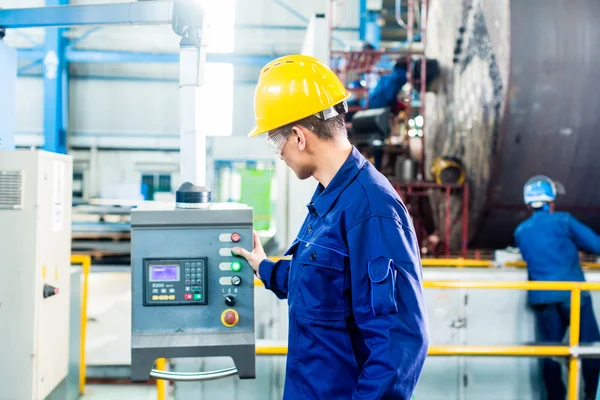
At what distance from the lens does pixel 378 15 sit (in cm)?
1523

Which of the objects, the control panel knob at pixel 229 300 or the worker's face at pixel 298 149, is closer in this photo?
the worker's face at pixel 298 149

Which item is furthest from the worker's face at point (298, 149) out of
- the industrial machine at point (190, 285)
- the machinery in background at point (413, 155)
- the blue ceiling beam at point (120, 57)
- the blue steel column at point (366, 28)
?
the blue steel column at point (366, 28)

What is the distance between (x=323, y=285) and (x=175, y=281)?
870 mm

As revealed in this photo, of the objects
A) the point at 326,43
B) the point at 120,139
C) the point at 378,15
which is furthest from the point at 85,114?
the point at 326,43

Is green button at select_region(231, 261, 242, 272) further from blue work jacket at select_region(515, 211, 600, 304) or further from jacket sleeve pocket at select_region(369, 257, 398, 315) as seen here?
blue work jacket at select_region(515, 211, 600, 304)

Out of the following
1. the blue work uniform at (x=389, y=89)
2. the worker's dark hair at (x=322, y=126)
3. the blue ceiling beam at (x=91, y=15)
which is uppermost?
the blue work uniform at (x=389, y=89)

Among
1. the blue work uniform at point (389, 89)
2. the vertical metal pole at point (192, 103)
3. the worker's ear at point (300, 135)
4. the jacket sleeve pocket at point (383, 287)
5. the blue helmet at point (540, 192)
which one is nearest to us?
the jacket sleeve pocket at point (383, 287)

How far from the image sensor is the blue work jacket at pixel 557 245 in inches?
164

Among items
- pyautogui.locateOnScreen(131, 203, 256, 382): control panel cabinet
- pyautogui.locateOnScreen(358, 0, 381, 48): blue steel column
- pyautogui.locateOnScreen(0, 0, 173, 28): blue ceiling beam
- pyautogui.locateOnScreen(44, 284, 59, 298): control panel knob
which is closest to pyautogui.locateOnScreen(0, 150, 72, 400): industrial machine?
pyautogui.locateOnScreen(44, 284, 59, 298): control panel knob

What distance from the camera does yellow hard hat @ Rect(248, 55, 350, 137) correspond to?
5.68 ft

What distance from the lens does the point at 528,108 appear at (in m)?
5.14

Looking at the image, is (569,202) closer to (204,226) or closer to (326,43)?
(326,43)

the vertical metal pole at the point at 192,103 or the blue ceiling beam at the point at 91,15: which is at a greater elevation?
the blue ceiling beam at the point at 91,15

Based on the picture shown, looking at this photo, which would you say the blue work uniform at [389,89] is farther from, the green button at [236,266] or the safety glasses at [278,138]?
the safety glasses at [278,138]
